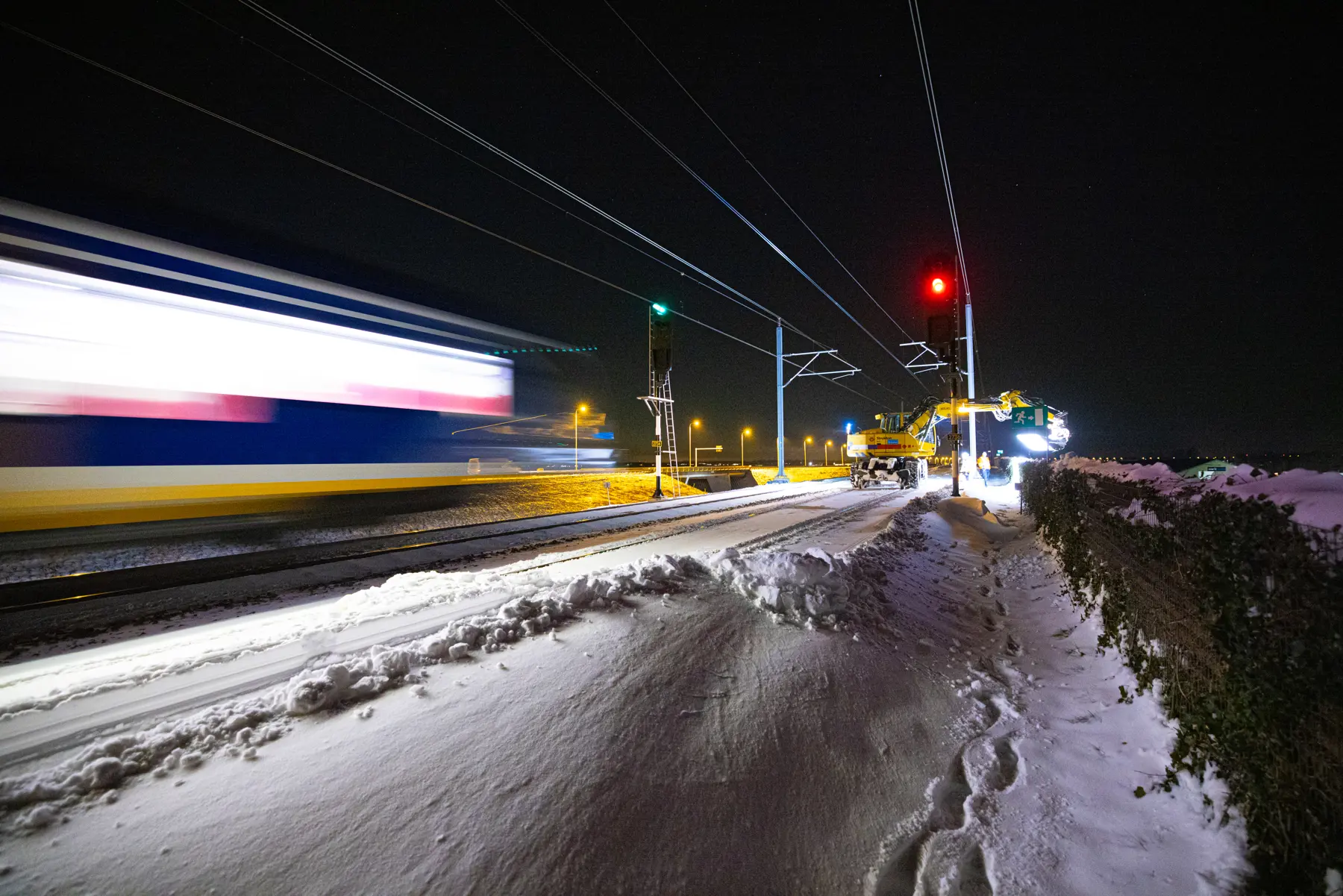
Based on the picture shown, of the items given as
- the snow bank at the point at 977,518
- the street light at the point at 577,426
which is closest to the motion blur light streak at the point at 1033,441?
the snow bank at the point at 977,518

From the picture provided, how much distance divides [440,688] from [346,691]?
1.80ft

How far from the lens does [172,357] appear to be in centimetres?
750

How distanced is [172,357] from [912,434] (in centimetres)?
3152

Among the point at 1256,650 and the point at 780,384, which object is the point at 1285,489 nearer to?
the point at 1256,650

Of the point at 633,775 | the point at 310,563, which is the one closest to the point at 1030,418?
the point at 310,563

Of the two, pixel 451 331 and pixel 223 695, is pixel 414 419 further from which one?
pixel 223 695

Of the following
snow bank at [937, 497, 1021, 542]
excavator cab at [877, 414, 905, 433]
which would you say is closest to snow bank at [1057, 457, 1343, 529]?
snow bank at [937, 497, 1021, 542]

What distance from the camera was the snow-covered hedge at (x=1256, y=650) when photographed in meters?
2.45

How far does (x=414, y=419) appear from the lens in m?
10.4

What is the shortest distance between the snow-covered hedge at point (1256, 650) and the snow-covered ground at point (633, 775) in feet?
0.78

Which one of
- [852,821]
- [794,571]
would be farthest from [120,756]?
[794,571]

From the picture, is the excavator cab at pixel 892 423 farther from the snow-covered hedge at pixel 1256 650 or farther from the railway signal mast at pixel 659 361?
the snow-covered hedge at pixel 1256 650

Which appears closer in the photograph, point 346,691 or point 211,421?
point 346,691

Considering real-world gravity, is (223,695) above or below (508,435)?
below
